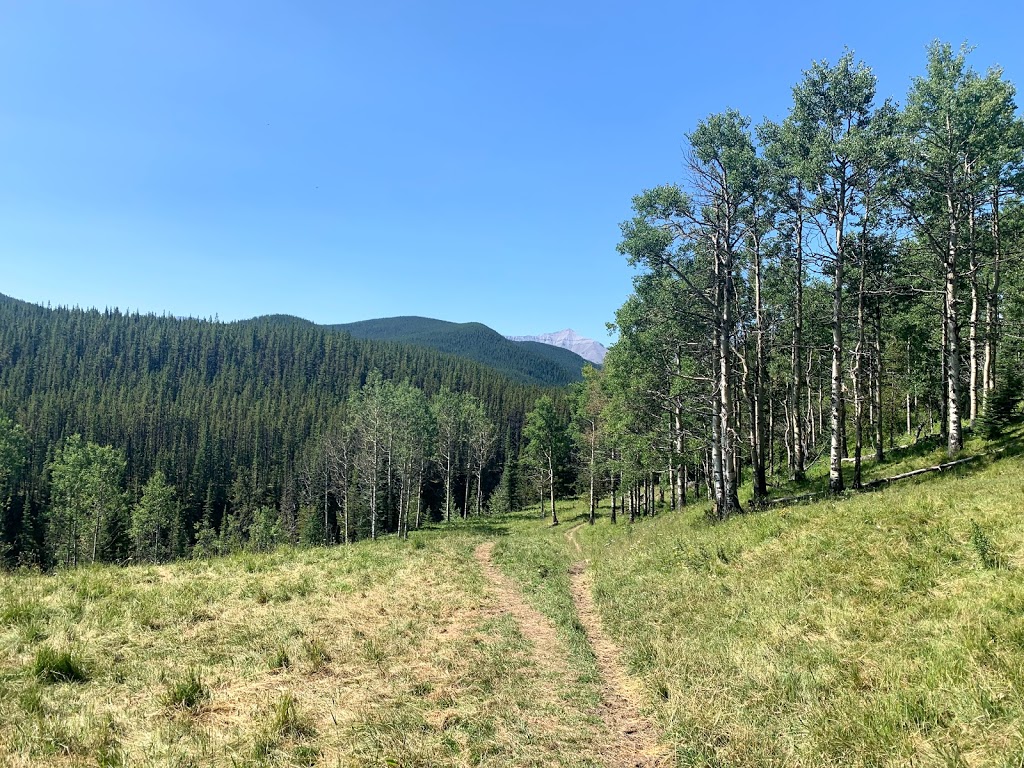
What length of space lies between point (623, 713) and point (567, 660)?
6.36ft

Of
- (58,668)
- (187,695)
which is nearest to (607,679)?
(187,695)

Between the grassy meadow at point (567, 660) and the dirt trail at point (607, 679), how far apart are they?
198mm

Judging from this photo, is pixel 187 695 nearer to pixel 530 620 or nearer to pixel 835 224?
pixel 530 620

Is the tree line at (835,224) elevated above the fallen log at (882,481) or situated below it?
above

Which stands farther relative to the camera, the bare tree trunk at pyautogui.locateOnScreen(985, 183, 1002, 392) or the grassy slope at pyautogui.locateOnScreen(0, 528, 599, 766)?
the bare tree trunk at pyautogui.locateOnScreen(985, 183, 1002, 392)

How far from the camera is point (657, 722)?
6.25 meters

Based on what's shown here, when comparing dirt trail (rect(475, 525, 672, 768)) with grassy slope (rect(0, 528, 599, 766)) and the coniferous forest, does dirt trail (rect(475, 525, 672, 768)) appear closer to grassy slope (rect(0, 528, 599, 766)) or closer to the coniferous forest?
grassy slope (rect(0, 528, 599, 766))

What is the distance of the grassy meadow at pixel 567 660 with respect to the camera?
17.3ft

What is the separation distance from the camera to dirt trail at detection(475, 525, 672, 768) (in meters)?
→ 5.64

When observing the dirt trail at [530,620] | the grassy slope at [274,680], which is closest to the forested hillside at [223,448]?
the dirt trail at [530,620]

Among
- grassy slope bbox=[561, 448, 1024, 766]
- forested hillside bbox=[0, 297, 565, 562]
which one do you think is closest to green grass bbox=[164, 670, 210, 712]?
grassy slope bbox=[561, 448, 1024, 766]

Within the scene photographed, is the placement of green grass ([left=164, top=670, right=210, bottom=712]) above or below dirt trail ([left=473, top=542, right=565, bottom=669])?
above

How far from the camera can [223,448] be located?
128m

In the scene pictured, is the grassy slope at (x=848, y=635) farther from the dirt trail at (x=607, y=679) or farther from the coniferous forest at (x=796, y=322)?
the coniferous forest at (x=796, y=322)
